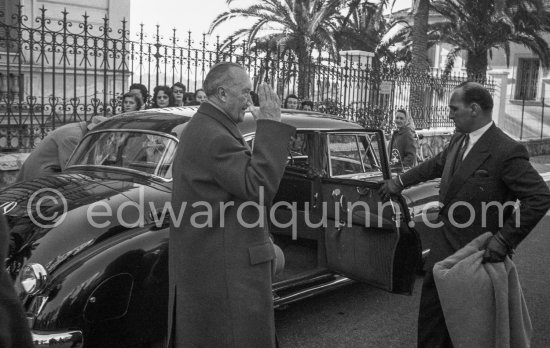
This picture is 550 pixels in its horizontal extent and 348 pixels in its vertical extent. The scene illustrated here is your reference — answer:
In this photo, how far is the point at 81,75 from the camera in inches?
481

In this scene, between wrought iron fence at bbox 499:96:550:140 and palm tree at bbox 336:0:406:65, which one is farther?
palm tree at bbox 336:0:406:65

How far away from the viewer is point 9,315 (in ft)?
5.53

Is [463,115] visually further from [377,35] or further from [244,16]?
[377,35]

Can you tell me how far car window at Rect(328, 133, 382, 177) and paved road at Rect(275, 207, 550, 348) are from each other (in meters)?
1.18

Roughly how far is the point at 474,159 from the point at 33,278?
2637 mm

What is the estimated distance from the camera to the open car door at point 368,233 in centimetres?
445

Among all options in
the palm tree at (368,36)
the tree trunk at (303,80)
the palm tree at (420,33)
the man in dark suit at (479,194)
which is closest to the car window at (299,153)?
the man in dark suit at (479,194)

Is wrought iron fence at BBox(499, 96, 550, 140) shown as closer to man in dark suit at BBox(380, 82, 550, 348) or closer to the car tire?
man in dark suit at BBox(380, 82, 550, 348)

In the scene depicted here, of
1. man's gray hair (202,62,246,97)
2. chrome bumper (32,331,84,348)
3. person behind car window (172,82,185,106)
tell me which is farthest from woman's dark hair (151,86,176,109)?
man's gray hair (202,62,246,97)

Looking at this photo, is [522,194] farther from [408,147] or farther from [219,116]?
[408,147]

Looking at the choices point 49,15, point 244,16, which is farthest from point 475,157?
point 244,16

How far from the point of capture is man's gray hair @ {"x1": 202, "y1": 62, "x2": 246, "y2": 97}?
2852mm

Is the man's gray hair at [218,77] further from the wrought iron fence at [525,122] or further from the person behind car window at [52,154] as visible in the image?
the wrought iron fence at [525,122]

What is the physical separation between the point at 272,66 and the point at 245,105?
876 cm
